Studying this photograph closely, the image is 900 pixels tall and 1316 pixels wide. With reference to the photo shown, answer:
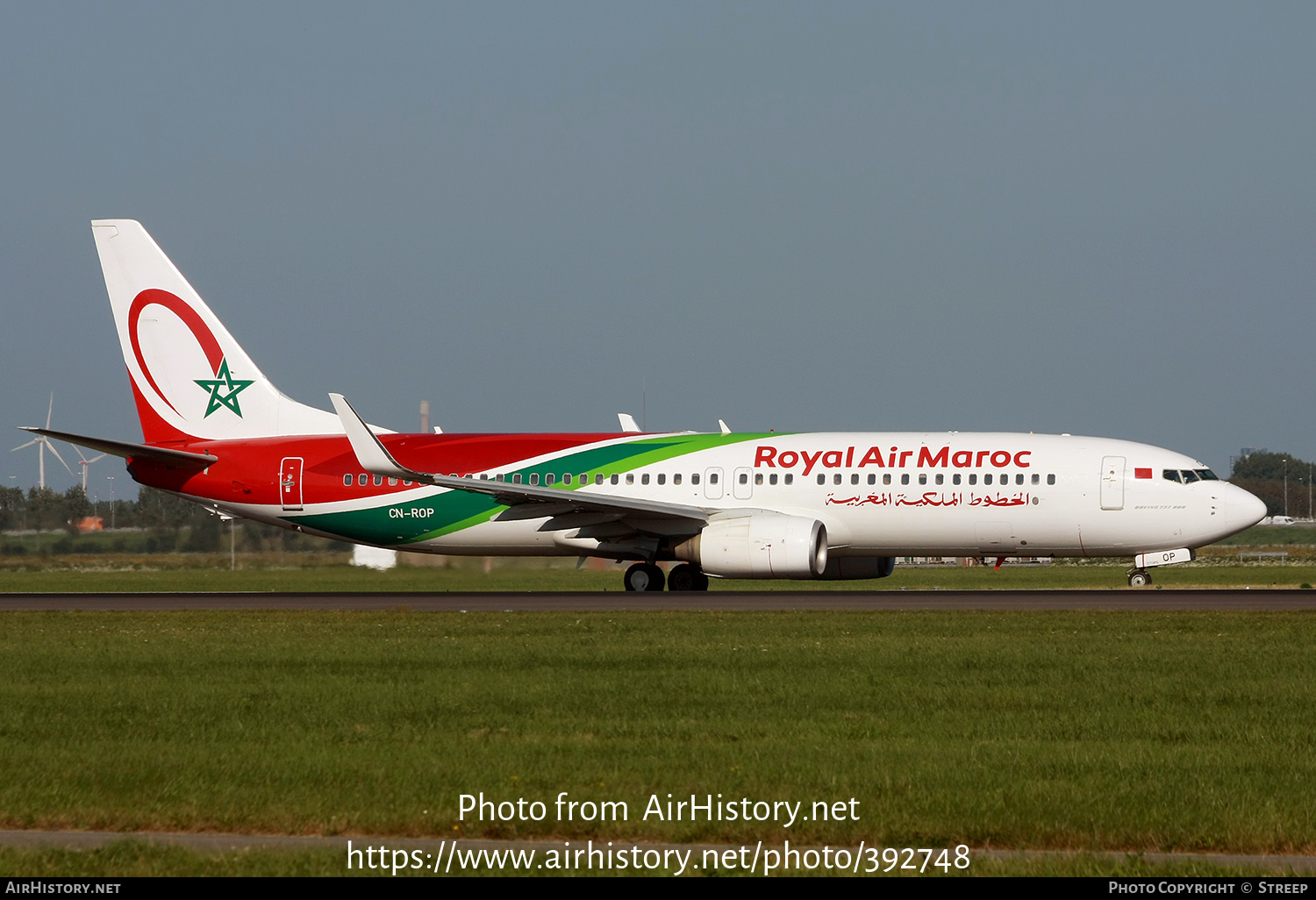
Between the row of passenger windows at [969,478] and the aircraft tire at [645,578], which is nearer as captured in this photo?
the row of passenger windows at [969,478]

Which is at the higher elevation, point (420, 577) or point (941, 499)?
point (941, 499)

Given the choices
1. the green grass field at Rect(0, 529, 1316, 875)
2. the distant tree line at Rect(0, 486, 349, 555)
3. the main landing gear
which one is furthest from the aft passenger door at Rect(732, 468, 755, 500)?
the distant tree line at Rect(0, 486, 349, 555)

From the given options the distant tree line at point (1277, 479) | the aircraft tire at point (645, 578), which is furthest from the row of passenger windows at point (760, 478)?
the distant tree line at point (1277, 479)

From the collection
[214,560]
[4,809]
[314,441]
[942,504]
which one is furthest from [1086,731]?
[214,560]

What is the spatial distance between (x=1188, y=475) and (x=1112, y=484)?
178cm

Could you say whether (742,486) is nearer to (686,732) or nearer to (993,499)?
(993,499)

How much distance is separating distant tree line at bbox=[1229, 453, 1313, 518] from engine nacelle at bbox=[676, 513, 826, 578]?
39523mm

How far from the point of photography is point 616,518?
1385 inches

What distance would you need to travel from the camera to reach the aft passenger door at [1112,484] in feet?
111

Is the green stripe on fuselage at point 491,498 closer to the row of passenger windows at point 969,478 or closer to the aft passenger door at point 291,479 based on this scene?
the aft passenger door at point 291,479

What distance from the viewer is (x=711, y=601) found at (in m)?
31.1

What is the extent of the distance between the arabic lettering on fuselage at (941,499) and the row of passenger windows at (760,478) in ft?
0.93

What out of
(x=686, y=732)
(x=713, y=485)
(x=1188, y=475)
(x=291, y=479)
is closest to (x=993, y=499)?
(x=1188, y=475)
